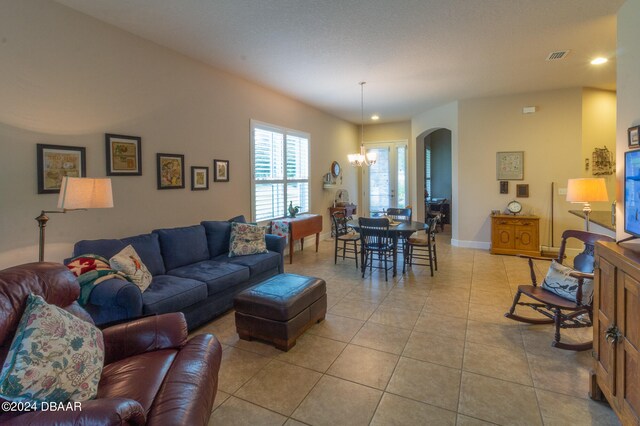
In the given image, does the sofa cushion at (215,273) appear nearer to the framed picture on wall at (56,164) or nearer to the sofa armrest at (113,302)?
the sofa armrest at (113,302)

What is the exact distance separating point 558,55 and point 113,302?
18.4 ft

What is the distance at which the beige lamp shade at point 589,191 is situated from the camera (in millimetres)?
3799

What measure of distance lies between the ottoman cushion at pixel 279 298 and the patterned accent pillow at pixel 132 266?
2.76 ft

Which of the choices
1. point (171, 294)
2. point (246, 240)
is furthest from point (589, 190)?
point (171, 294)

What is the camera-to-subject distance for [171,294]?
2.85 m

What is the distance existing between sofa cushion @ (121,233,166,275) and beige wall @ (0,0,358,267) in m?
0.30

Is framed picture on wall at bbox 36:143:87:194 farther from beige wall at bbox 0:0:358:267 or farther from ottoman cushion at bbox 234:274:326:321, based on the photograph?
ottoman cushion at bbox 234:274:326:321

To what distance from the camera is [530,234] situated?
5.82 m

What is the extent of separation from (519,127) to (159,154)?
240 inches

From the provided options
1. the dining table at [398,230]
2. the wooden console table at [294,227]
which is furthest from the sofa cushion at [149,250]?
the dining table at [398,230]

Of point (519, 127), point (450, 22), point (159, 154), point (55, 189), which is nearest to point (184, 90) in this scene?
point (159, 154)

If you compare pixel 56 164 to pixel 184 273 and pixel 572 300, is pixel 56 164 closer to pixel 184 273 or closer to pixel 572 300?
pixel 184 273

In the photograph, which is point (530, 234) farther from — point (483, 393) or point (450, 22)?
point (483, 393)

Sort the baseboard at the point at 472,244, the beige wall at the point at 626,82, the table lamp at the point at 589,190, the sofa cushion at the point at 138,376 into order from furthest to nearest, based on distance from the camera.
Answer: the baseboard at the point at 472,244, the table lamp at the point at 589,190, the beige wall at the point at 626,82, the sofa cushion at the point at 138,376
